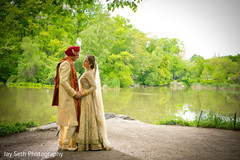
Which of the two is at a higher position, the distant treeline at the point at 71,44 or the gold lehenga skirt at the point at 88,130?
the distant treeline at the point at 71,44

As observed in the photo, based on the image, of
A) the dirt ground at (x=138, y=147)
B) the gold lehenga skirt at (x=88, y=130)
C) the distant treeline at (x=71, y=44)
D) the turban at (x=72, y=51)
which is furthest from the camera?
the distant treeline at (x=71, y=44)

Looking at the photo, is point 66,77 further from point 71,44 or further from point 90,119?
point 71,44

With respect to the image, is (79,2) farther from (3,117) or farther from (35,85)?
(35,85)

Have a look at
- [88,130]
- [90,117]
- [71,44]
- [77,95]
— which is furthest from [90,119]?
[71,44]

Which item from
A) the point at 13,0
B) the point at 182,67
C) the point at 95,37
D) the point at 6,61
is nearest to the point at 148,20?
the point at 182,67

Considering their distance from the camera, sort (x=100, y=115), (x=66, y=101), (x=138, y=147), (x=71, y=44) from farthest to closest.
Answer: (x=71, y=44), (x=138, y=147), (x=100, y=115), (x=66, y=101)

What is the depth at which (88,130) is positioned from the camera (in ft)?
9.97

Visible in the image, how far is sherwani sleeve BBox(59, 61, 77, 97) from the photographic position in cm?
291

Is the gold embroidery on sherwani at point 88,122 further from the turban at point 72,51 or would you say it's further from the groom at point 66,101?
the turban at point 72,51

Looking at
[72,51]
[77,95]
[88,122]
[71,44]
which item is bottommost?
[88,122]

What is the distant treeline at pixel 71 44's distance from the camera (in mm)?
21172

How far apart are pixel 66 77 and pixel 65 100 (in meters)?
0.39

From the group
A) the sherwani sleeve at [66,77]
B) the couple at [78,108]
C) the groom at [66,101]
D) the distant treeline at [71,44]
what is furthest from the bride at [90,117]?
the distant treeline at [71,44]

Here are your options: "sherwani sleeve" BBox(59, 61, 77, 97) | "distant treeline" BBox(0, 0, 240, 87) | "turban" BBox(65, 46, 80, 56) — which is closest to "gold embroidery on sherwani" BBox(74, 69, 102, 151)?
"sherwani sleeve" BBox(59, 61, 77, 97)
